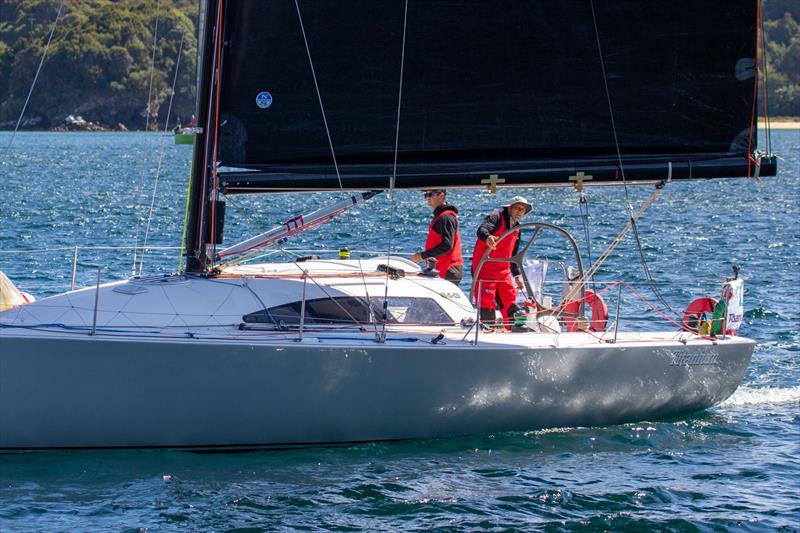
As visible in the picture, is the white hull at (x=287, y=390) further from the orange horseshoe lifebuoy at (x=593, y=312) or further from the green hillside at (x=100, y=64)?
the green hillside at (x=100, y=64)

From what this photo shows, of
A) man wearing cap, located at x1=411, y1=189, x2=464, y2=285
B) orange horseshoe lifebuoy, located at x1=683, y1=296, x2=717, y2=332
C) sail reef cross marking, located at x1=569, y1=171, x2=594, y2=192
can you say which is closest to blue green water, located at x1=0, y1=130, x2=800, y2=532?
orange horseshoe lifebuoy, located at x1=683, y1=296, x2=717, y2=332

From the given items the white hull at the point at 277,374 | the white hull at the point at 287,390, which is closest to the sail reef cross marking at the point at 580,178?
the white hull at the point at 277,374

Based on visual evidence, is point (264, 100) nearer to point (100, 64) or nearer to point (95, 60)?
point (95, 60)

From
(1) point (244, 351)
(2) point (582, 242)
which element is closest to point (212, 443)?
(1) point (244, 351)

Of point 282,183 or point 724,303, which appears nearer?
point 282,183

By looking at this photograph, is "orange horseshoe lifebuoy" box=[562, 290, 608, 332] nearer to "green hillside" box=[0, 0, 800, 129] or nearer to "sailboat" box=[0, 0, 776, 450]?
"sailboat" box=[0, 0, 776, 450]

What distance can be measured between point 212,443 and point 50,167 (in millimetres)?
46007

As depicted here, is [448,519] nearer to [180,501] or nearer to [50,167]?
[180,501]

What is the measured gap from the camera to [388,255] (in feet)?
38.5

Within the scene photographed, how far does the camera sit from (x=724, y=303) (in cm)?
1172

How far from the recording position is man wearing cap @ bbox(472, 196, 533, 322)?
1140 centimetres

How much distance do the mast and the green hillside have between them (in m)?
65.2

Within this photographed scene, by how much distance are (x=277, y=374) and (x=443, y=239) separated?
262 cm

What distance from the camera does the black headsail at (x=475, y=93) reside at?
1068 centimetres
